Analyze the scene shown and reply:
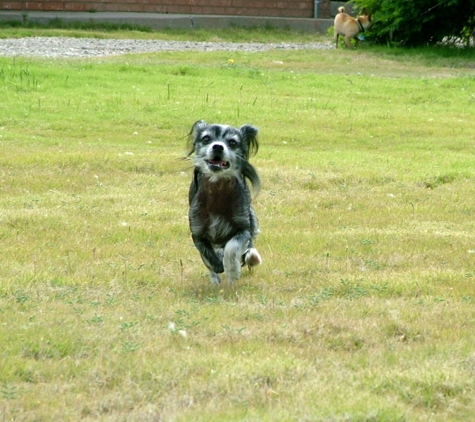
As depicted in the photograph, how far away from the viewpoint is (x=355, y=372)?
5.40m

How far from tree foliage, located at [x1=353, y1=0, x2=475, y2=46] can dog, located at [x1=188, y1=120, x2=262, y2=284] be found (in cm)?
1935

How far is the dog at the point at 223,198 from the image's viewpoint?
24.5 feet

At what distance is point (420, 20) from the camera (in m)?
26.8

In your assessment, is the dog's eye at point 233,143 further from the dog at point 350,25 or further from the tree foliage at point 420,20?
the dog at point 350,25

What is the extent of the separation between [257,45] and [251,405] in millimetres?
25949

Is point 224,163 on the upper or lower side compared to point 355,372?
upper

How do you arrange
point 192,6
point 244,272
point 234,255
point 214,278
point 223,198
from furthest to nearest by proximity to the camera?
point 192,6 → point 244,272 → point 214,278 → point 223,198 → point 234,255

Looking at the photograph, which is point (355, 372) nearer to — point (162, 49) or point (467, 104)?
point (467, 104)

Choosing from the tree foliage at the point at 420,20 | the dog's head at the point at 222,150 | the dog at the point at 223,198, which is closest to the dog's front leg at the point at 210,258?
the dog at the point at 223,198

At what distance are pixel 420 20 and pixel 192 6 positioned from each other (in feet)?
32.4

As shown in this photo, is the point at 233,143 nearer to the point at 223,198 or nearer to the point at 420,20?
the point at 223,198

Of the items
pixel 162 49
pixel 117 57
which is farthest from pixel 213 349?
pixel 162 49

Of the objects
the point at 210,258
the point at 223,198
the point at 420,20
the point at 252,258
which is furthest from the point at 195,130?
the point at 420,20

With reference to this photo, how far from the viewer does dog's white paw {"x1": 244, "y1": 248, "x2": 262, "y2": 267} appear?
7.83 meters
